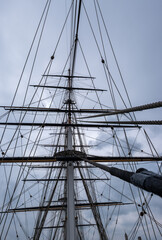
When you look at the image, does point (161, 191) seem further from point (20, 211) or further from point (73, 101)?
point (20, 211)

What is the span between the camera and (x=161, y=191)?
1109 mm

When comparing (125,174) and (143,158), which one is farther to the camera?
(143,158)

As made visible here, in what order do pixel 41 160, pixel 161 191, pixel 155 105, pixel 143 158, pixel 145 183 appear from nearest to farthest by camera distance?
1. pixel 161 191
2. pixel 145 183
3. pixel 155 105
4. pixel 41 160
5. pixel 143 158

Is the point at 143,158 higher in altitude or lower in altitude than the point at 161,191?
higher

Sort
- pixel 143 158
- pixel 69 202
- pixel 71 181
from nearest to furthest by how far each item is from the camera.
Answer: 1. pixel 69 202
2. pixel 71 181
3. pixel 143 158

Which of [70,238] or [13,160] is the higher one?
[13,160]

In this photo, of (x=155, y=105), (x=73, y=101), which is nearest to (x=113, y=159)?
(x=155, y=105)

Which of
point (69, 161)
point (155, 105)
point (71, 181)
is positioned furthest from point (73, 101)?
point (155, 105)

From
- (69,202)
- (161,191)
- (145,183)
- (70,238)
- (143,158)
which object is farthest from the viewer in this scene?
(143,158)

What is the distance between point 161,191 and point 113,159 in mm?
7734

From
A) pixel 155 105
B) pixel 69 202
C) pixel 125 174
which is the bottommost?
pixel 125 174

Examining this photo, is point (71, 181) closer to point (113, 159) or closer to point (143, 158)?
point (113, 159)

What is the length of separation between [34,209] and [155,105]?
16.8 meters

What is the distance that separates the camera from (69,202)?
719 cm
